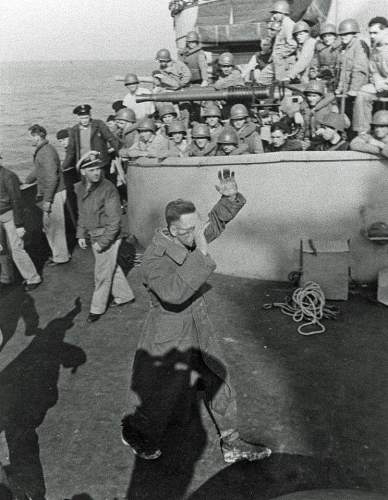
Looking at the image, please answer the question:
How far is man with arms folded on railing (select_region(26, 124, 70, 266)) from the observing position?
8.18m

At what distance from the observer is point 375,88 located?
8047mm

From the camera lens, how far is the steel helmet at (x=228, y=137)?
7641 mm

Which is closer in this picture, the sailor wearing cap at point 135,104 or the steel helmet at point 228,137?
the steel helmet at point 228,137

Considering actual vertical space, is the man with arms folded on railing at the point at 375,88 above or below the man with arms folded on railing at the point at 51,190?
above

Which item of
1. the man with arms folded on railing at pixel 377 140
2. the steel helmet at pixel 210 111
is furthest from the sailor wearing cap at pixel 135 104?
the man with arms folded on railing at pixel 377 140

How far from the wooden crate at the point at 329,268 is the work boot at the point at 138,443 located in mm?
3335

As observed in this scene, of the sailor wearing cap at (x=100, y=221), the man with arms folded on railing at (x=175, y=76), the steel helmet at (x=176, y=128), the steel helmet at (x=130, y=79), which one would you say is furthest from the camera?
the steel helmet at (x=130, y=79)

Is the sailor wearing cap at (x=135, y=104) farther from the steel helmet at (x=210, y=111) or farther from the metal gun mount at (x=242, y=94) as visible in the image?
the steel helmet at (x=210, y=111)

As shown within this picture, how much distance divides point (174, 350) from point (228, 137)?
14.1 ft

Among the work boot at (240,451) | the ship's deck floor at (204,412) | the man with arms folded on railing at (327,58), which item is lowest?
the ship's deck floor at (204,412)

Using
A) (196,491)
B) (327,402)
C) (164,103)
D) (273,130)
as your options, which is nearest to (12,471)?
(196,491)

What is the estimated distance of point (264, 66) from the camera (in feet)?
36.2

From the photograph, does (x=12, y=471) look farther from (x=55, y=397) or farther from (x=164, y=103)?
(x=164, y=103)

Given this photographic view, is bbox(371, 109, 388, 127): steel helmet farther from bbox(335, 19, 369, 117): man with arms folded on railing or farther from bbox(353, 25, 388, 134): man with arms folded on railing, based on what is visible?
bbox(335, 19, 369, 117): man with arms folded on railing
